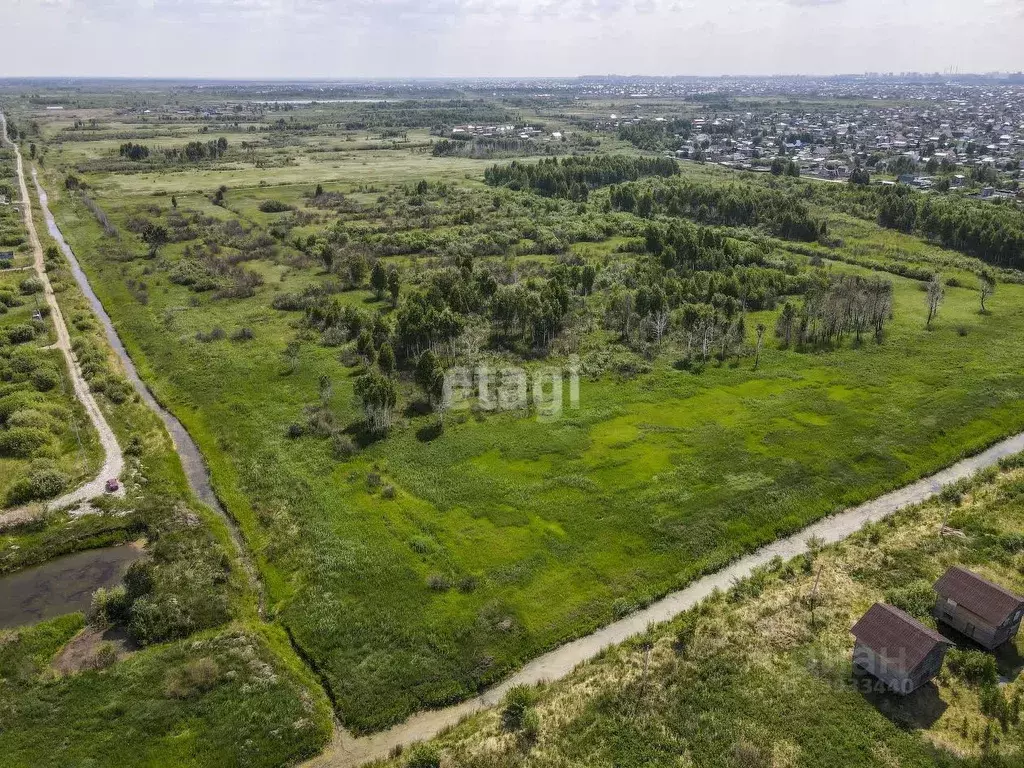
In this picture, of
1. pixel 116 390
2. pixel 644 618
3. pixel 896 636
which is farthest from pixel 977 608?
pixel 116 390

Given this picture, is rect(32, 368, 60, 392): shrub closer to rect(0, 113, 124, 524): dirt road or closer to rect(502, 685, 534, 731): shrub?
rect(0, 113, 124, 524): dirt road

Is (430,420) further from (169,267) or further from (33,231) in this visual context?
(33,231)

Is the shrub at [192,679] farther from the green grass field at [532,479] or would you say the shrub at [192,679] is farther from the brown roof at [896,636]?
the brown roof at [896,636]

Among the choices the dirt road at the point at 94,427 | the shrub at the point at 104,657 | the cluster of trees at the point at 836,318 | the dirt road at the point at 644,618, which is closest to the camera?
the dirt road at the point at 644,618

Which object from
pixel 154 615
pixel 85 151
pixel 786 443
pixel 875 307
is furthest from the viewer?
pixel 85 151

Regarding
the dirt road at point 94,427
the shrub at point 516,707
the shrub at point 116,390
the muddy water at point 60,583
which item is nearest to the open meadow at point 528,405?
the shrub at point 516,707

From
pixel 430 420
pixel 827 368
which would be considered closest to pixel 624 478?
pixel 430 420
